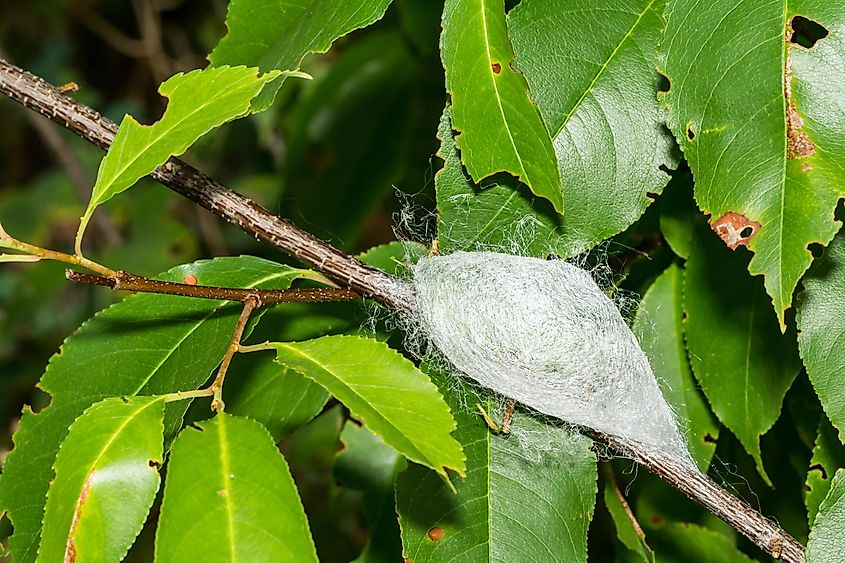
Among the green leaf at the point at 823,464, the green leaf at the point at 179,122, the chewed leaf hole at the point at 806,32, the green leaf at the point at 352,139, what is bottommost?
the green leaf at the point at 823,464

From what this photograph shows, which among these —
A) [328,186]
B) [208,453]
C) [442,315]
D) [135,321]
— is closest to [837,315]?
[442,315]

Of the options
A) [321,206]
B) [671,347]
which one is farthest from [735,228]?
[321,206]

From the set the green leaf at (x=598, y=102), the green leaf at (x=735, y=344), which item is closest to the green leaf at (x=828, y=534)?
the green leaf at (x=735, y=344)

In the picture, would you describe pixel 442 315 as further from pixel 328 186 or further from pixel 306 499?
pixel 306 499

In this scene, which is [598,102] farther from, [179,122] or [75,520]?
[75,520]

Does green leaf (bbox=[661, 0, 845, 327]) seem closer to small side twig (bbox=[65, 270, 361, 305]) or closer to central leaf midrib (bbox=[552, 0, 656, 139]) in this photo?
central leaf midrib (bbox=[552, 0, 656, 139])

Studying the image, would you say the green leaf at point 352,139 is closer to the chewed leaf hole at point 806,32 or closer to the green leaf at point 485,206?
the green leaf at point 485,206
